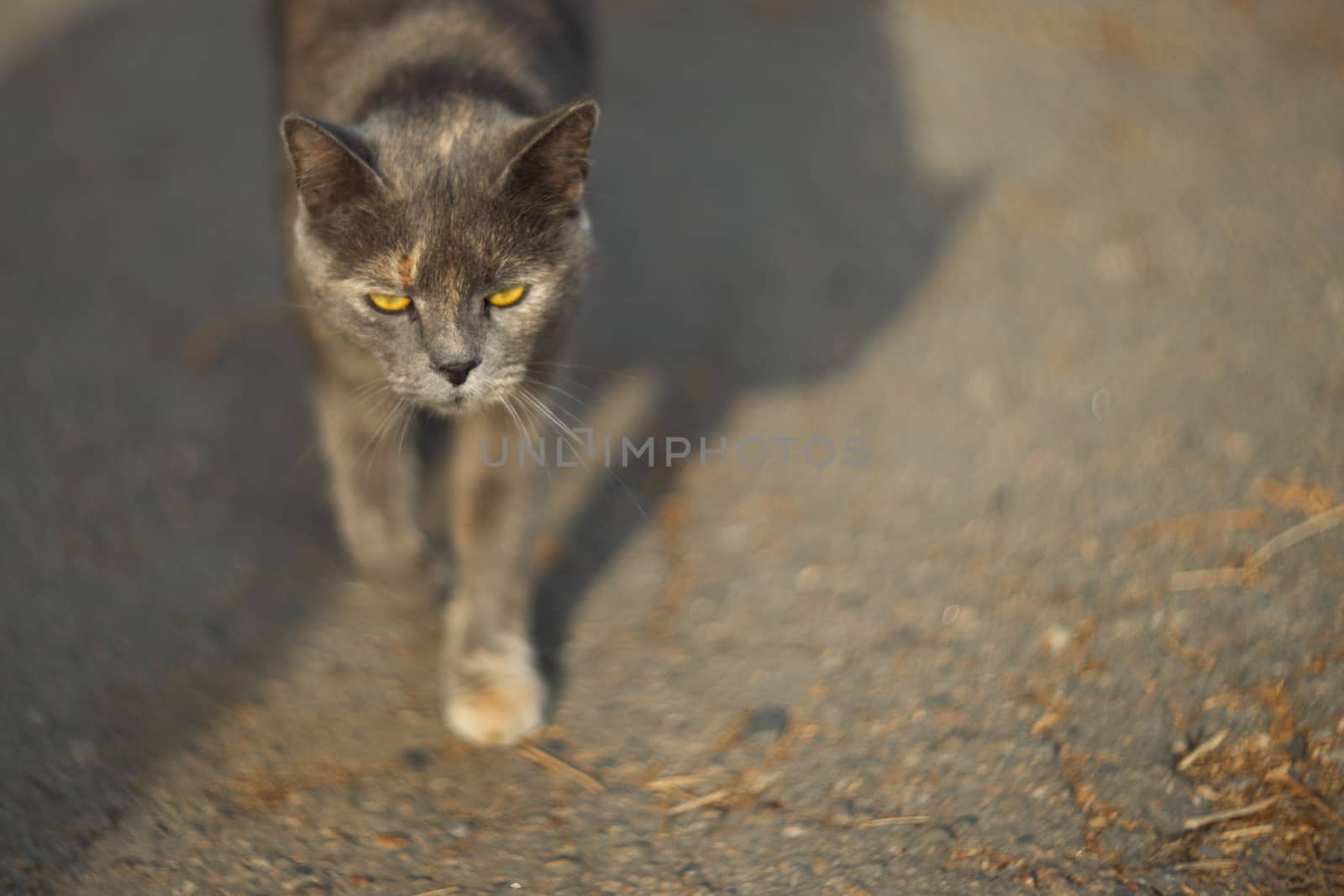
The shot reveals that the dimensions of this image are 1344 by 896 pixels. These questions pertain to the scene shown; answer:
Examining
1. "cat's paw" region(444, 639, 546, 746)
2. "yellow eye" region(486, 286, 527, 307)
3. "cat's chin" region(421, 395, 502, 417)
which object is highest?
"yellow eye" region(486, 286, 527, 307)

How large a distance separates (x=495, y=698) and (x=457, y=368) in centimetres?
62

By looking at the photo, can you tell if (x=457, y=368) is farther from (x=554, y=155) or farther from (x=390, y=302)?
(x=554, y=155)

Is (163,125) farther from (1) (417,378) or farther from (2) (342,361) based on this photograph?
(1) (417,378)

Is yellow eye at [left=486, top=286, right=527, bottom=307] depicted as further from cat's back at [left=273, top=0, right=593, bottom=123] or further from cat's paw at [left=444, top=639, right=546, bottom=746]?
cat's paw at [left=444, top=639, right=546, bottom=746]

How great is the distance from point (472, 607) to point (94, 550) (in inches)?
31.3

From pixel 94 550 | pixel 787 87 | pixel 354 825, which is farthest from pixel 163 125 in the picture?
pixel 354 825

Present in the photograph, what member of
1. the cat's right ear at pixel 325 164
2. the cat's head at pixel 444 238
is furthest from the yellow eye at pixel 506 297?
the cat's right ear at pixel 325 164

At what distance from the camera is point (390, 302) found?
1871mm

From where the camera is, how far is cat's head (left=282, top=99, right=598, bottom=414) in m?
1.81

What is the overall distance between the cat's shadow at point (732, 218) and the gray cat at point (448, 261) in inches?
8.9

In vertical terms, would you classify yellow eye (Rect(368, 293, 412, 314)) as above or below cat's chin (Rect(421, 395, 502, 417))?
above

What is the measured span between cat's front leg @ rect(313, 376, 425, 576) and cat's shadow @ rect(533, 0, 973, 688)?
318mm

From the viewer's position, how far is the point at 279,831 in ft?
6.05

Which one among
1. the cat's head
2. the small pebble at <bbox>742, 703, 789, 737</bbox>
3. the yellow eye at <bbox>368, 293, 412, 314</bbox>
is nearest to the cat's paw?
the small pebble at <bbox>742, 703, 789, 737</bbox>
